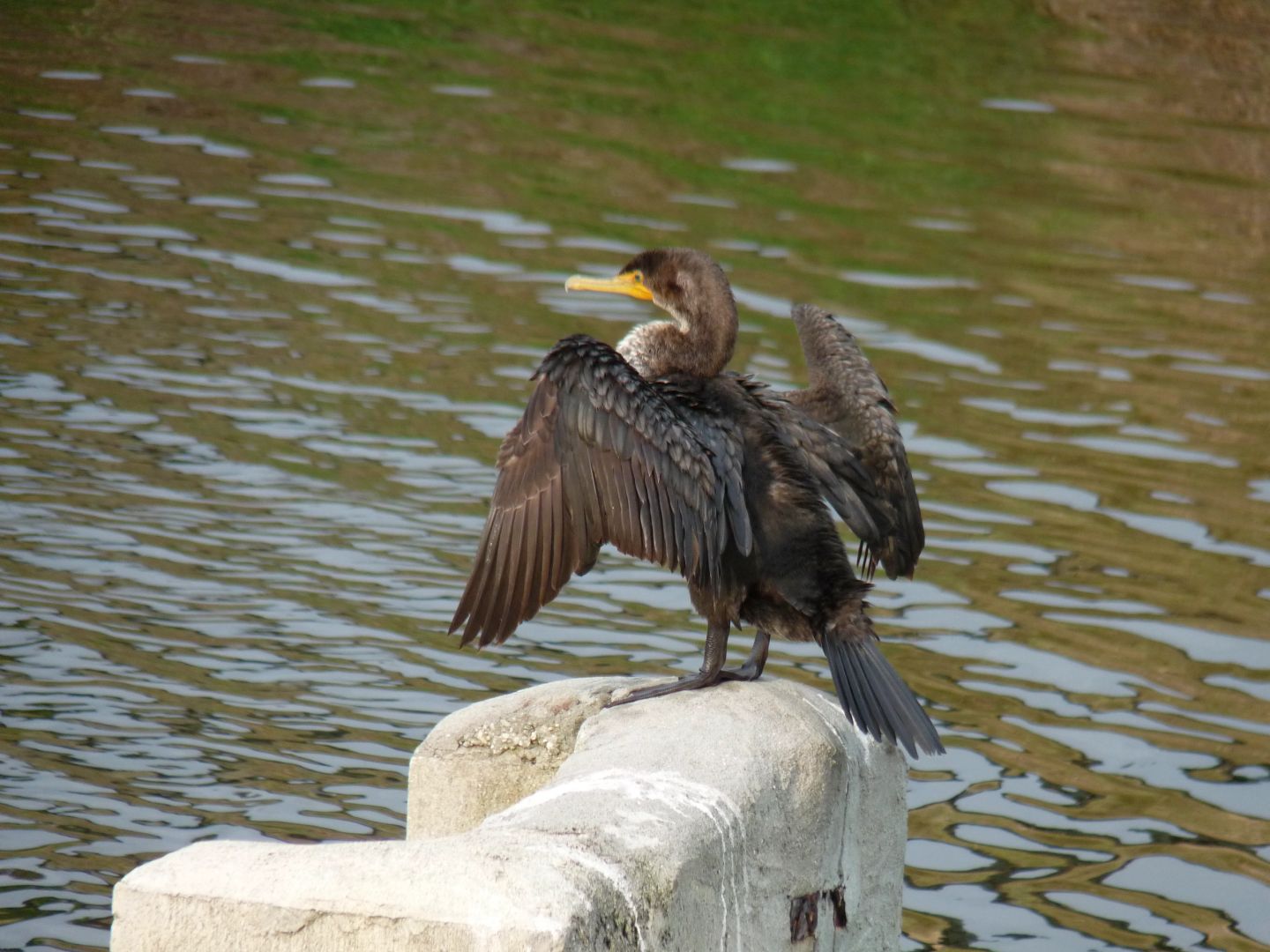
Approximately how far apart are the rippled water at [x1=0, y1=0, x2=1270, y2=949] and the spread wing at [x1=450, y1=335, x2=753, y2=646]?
121 centimetres

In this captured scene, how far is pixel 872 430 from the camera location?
15.6 feet

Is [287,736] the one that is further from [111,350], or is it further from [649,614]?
[111,350]

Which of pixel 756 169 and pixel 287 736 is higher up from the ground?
pixel 756 169

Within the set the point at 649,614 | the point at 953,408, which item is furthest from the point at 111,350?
the point at 953,408

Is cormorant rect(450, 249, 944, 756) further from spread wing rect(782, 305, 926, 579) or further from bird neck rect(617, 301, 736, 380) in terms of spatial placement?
spread wing rect(782, 305, 926, 579)

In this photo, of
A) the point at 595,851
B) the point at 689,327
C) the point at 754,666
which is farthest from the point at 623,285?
the point at 595,851

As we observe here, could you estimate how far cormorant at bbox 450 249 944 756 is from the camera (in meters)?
4.23

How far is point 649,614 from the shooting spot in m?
6.79

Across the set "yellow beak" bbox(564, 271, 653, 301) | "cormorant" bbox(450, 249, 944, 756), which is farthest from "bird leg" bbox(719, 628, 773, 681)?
"yellow beak" bbox(564, 271, 653, 301)

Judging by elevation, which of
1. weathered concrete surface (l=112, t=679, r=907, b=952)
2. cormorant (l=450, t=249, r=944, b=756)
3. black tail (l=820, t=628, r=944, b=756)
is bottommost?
weathered concrete surface (l=112, t=679, r=907, b=952)

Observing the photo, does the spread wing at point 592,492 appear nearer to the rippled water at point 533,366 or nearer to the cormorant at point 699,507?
the cormorant at point 699,507

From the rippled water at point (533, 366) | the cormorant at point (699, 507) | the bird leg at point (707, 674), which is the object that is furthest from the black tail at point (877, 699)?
the rippled water at point (533, 366)

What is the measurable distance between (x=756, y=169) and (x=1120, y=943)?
7913 millimetres

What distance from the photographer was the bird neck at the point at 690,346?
464 cm
